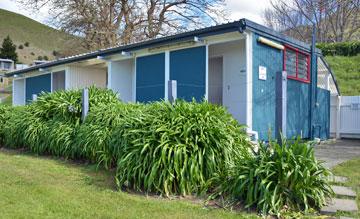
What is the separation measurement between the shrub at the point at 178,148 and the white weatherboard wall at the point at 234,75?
14.9 ft

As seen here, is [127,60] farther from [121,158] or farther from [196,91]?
[121,158]

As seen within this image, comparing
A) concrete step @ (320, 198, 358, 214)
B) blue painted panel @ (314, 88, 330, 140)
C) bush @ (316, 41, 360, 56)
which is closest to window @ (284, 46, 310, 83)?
blue painted panel @ (314, 88, 330, 140)

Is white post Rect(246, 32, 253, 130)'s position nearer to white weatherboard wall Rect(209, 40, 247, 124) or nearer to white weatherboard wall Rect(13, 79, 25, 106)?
white weatherboard wall Rect(209, 40, 247, 124)

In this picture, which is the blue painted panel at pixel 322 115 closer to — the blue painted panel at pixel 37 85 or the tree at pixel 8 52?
the blue painted panel at pixel 37 85

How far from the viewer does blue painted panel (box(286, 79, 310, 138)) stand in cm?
1168

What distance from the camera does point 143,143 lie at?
6305mm

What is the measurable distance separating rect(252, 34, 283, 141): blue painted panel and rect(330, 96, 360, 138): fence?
5.54m

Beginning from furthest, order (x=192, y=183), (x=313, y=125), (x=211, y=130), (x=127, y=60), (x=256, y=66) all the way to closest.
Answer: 1. (x=127, y=60)
2. (x=313, y=125)
3. (x=256, y=66)
4. (x=211, y=130)
5. (x=192, y=183)

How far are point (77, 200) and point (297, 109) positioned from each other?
831 centimetres

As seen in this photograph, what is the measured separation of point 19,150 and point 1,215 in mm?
6185

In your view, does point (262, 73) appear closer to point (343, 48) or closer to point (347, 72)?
point (347, 72)

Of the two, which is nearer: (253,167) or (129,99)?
(253,167)

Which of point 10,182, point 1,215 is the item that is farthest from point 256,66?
point 1,215

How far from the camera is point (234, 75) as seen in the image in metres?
11.8
